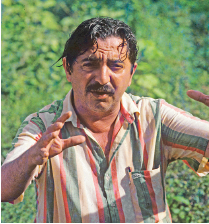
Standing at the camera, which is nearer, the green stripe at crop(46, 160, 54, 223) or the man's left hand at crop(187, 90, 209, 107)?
the man's left hand at crop(187, 90, 209, 107)

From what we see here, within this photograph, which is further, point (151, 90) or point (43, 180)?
point (151, 90)

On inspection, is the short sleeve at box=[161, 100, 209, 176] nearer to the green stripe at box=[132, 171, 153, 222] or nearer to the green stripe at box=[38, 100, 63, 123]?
the green stripe at box=[132, 171, 153, 222]

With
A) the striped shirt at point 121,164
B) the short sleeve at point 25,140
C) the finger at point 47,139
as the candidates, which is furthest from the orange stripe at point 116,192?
the finger at point 47,139

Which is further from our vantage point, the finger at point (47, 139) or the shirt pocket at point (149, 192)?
the shirt pocket at point (149, 192)

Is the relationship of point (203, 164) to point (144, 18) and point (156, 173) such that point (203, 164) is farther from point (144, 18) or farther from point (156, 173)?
point (144, 18)

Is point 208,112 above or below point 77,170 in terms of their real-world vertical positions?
above

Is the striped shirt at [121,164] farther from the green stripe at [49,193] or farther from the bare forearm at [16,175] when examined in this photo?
A: the bare forearm at [16,175]

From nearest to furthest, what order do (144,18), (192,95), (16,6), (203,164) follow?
(192,95), (203,164), (144,18), (16,6)

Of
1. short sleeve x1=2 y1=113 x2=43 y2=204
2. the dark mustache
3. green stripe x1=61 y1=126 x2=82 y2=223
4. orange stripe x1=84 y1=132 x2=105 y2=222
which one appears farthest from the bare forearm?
the dark mustache

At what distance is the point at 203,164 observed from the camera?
1.59m

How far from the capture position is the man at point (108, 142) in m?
1.60

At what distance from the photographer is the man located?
1597mm

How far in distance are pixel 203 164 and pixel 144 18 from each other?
1639mm

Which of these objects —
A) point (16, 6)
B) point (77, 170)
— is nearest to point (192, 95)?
point (77, 170)
